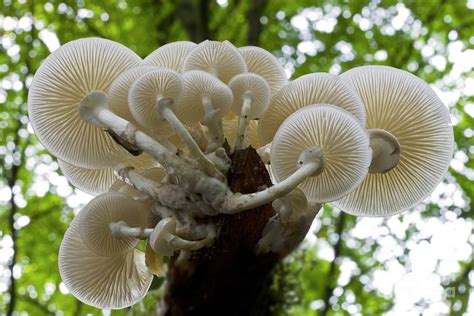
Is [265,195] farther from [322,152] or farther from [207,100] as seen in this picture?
[207,100]

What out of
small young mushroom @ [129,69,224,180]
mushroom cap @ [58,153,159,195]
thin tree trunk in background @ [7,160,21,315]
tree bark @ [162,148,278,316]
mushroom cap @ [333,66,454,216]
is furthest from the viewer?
thin tree trunk in background @ [7,160,21,315]

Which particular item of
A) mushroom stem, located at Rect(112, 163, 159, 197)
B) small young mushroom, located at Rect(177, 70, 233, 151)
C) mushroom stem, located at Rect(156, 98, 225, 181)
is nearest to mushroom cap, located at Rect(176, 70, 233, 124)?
small young mushroom, located at Rect(177, 70, 233, 151)

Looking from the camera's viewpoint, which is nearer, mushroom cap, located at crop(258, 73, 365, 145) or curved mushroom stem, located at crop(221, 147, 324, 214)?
curved mushroom stem, located at crop(221, 147, 324, 214)

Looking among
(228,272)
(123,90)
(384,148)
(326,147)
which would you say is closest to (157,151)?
(123,90)

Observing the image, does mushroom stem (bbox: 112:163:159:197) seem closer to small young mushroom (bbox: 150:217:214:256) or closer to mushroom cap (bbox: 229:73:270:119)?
small young mushroom (bbox: 150:217:214:256)

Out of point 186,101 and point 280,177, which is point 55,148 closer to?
point 186,101

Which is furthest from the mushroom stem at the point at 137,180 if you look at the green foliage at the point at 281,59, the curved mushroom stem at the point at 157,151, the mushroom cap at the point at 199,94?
the green foliage at the point at 281,59
